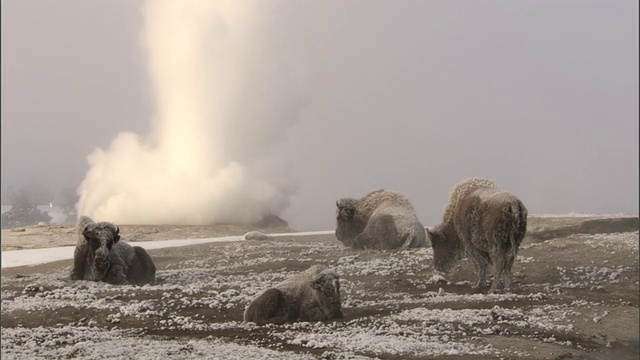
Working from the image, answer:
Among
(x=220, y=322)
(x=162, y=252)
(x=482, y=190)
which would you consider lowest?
(x=220, y=322)

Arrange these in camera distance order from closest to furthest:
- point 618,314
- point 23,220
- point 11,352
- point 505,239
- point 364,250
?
point 11,352 → point 618,314 → point 23,220 → point 505,239 → point 364,250

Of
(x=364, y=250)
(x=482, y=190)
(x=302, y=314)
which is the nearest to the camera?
(x=302, y=314)

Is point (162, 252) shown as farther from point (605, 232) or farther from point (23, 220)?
point (605, 232)

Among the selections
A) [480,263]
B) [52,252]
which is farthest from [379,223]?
[52,252]

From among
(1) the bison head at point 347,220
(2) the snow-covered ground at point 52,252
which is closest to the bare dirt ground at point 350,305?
(2) the snow-covered ground at point 52,252

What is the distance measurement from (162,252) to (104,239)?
92 cm

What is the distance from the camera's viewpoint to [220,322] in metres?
5.00

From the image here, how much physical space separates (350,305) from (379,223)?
5.55 m

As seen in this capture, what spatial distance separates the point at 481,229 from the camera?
6.90 m

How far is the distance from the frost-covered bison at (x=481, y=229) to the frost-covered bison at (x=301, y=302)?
2258 mm

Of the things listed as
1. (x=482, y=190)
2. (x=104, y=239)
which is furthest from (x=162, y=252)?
(x=482, y=190)

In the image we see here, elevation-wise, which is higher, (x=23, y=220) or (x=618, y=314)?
(x=23, y=220)

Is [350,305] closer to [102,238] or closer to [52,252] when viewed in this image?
[102,238]

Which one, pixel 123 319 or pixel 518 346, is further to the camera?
pixel 123 319
